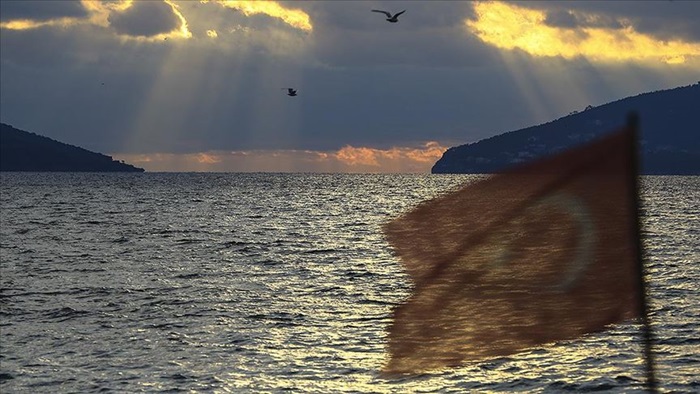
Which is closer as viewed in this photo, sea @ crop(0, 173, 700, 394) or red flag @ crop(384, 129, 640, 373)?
red flag @ crop(384, 129, 640, 373)

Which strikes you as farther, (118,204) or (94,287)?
(118,204)

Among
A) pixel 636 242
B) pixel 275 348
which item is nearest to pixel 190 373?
pixel 275 348

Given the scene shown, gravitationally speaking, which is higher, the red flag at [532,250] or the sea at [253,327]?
the red flag at [532,250]

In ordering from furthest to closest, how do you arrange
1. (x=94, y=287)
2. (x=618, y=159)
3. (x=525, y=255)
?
1. (x=94, y=287)
2. (x=525, y=255)
3. (x=618, y=159)

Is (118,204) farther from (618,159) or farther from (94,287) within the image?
(618,159)

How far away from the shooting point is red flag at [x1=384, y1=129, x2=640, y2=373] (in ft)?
36.2

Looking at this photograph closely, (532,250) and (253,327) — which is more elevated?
(532,250)

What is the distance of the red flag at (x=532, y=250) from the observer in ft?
36.2

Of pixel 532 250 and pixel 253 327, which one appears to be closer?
pixel 532 250

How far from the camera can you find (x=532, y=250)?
1262 centimetres

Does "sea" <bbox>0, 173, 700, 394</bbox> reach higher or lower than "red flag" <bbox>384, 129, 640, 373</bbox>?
lower

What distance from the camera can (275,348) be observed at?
3275 centimetres

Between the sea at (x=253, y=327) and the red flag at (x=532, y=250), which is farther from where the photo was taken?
the sea at (x=253, y=327)

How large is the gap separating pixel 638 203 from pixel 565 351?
21.2 metres
